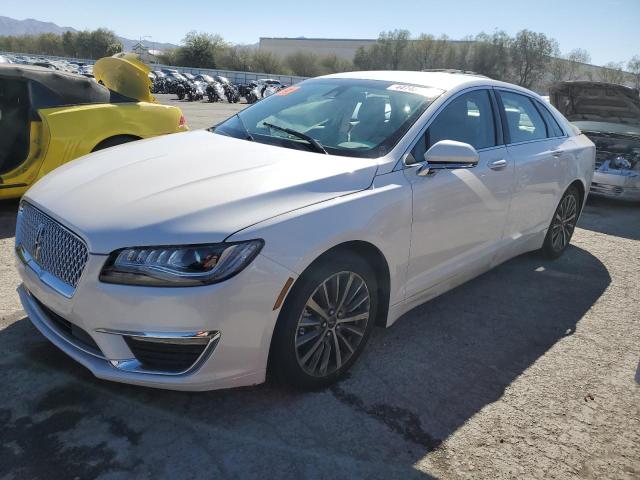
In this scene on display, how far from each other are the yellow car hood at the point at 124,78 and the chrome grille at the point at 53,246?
367 centimetres

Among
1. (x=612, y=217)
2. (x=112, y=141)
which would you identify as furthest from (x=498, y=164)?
(x=612, y=217)

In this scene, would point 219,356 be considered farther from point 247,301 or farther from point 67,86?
point 67,86

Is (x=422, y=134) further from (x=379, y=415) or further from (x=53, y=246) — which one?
(x=53, y=246)

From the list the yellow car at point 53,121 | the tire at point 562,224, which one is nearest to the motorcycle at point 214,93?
the yellow car at point 53,121

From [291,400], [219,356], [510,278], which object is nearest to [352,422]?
[291,400]

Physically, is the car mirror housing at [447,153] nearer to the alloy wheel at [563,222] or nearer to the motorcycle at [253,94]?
the alloy wheel at [563,222]

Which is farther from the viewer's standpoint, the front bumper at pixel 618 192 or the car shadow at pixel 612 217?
the front bumper at pixel 618 192

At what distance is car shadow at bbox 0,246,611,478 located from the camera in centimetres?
218

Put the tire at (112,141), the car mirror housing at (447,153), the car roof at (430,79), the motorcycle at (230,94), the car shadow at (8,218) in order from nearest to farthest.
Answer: the car mirror housing at (447,153), the car roof at (430,79), the car shadow at (8,218), the tire at (112,141), the motorcycle at (230,94)

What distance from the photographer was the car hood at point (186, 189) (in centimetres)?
217

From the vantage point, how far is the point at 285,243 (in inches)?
88.7

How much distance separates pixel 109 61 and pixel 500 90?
475cm

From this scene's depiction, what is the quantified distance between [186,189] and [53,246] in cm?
69

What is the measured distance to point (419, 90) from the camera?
133 inches
